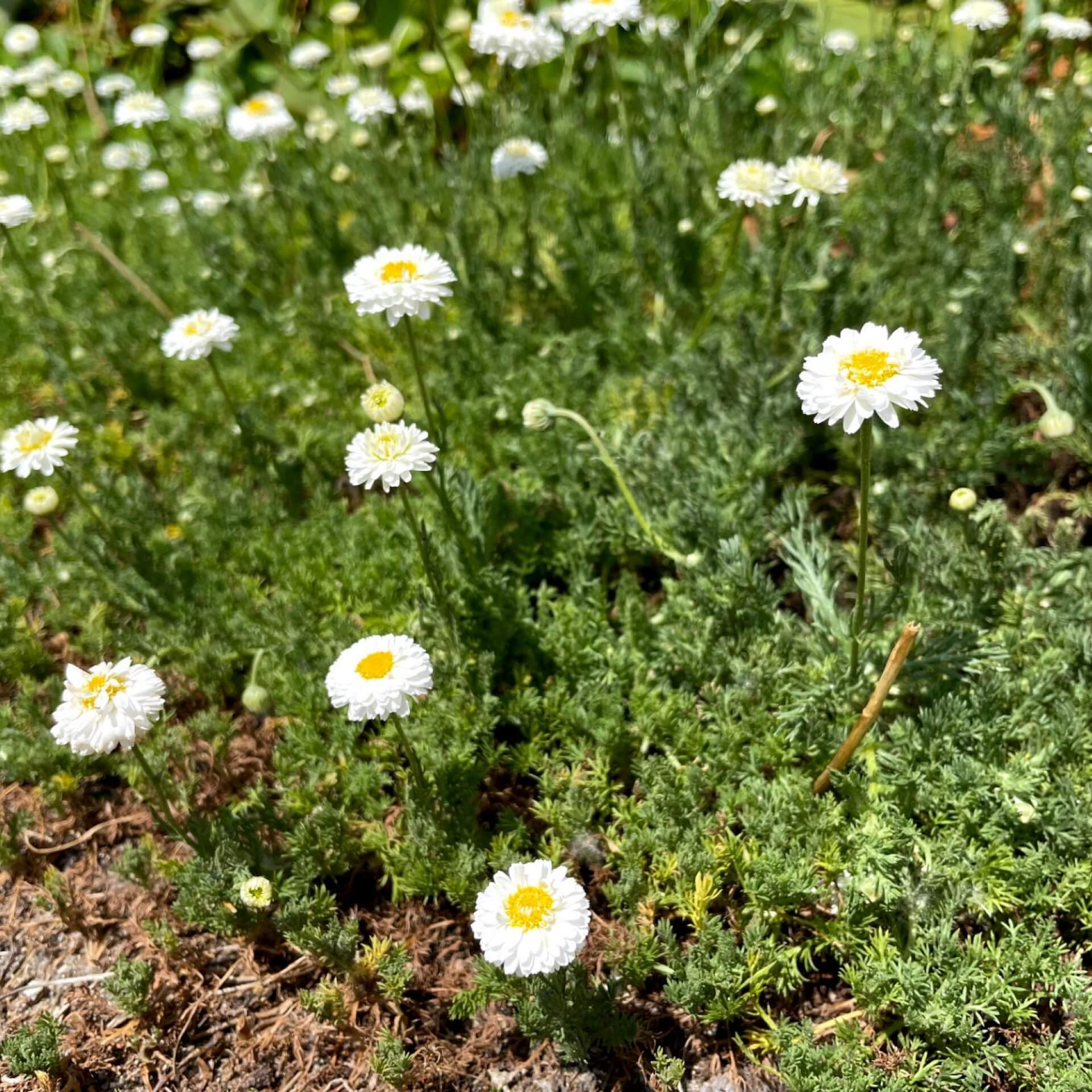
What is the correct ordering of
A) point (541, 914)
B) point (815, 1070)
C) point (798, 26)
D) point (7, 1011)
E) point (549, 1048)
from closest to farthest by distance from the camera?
point (541, 914) < point (815, 1070) < point (549, 1048) < point (7, 1011) < point (798, 26)

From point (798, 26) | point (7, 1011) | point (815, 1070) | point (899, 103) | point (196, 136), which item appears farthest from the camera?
point (196, 136)

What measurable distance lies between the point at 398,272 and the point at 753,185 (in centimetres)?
113

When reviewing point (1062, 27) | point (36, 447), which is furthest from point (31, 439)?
point (1062, 27)

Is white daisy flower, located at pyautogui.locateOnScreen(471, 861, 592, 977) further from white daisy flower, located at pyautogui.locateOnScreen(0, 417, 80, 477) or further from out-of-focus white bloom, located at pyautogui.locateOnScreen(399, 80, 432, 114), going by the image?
out-of-focus white bloom, located at pyautogui.locateOnScreen(399, 80, 432, 114)

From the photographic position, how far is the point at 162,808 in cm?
241

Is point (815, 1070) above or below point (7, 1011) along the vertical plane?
above

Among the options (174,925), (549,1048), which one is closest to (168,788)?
(174,925)

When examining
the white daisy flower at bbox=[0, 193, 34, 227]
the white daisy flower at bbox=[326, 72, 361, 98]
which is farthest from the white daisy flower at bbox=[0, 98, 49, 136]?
the white daisy flower at bbox=[326, 72, 361, 98]

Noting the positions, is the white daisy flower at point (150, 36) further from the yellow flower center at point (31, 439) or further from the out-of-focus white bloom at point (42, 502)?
the out-of-focus white bloom at point (42, 502)

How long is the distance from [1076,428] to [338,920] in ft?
8.30

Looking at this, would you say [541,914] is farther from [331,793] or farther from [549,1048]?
[331,793]

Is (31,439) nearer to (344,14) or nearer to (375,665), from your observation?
(375,665)

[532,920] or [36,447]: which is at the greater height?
[36,447]

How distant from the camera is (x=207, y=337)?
300cm
